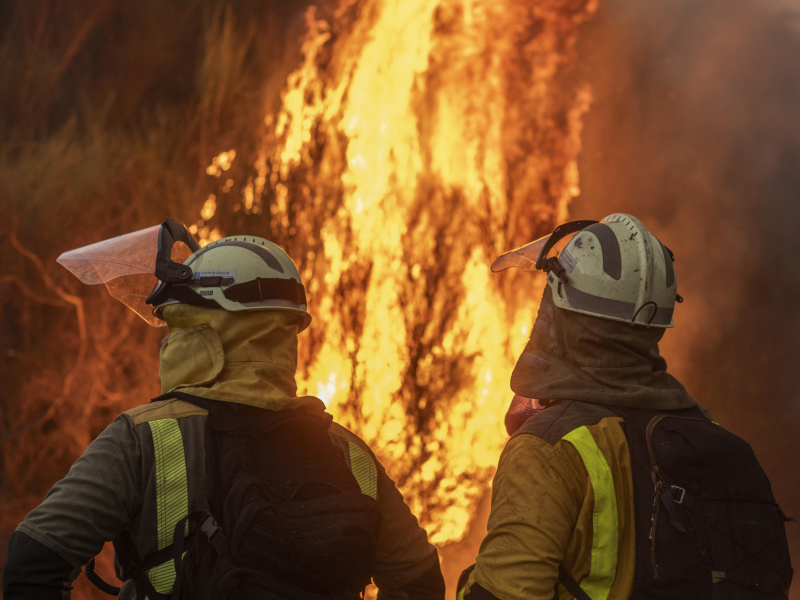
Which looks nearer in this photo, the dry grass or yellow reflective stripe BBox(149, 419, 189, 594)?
yellow reflective stripe BBox(149, 419, 189, 594)

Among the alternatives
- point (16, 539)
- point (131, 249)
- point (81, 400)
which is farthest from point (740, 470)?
point (81, 400)

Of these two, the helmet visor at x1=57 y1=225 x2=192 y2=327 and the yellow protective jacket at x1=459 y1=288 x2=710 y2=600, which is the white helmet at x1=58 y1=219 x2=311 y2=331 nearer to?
the helmet visor at x1=57 y1=225 x2=192 y2=327

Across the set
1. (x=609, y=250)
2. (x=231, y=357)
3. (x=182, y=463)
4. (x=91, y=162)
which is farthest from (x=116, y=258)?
(x=91, y=162)

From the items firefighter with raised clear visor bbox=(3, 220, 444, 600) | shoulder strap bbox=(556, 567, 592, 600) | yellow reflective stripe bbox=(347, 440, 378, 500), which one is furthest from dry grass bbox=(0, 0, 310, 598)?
shoulder strap bbox=(556, 567, 592, 600)

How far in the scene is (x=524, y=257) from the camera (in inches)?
95.6

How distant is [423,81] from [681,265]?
3.08 m

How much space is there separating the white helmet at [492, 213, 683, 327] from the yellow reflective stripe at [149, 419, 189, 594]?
1159 mm

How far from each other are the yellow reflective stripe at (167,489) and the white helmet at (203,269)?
45 cm

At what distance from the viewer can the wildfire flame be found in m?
5.94

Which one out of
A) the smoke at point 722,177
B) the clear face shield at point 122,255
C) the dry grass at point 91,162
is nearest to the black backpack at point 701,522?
the clear face shield at point 122,255

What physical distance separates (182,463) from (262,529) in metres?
0.27

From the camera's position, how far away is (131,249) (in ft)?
7.66

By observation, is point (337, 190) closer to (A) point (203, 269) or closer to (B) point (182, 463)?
(A) point (203, 269)

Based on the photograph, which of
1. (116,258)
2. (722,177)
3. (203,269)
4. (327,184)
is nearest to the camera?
(203,269)
